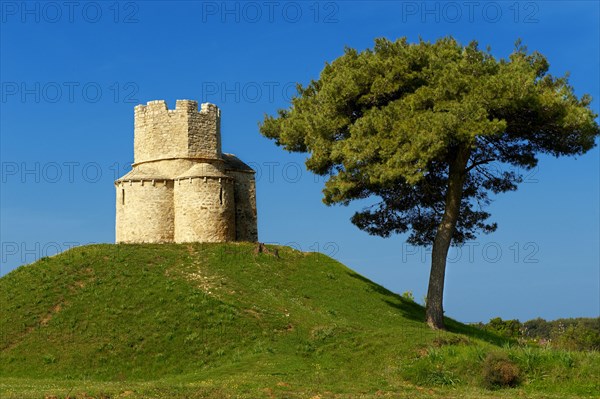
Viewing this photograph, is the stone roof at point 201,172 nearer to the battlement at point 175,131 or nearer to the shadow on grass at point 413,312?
the battlement at point 175,131

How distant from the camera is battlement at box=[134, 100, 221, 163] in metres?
45.0

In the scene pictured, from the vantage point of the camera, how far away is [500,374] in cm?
2334

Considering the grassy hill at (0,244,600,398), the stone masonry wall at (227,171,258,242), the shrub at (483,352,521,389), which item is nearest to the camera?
the grassy hill at (0,244,600,398)

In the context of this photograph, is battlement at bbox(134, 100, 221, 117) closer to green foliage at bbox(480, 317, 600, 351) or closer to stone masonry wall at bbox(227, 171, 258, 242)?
stone masonry wall at bbox(227, 171, 258, 242)

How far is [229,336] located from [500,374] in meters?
11.6

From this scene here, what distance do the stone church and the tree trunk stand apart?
13.2 metres

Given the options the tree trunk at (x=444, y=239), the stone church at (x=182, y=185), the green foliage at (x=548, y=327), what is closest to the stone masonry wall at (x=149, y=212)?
the stone church at (x=182, y=185)

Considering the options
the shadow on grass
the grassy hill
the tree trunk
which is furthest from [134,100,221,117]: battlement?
the tree trunk

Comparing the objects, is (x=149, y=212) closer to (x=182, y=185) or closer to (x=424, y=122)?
(x=182, y=185)

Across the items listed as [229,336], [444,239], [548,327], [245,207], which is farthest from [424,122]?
[548,327]

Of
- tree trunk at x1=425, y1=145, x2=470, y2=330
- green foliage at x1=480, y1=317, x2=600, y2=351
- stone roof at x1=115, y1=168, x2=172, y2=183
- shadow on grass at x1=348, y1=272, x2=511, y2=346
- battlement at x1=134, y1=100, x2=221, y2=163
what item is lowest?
green foliage at x1=480, y1=317, x2=600, y2=351

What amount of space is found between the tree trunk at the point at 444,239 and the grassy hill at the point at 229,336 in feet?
4.44

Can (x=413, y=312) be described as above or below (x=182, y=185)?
below

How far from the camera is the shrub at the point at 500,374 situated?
23.3 meters
